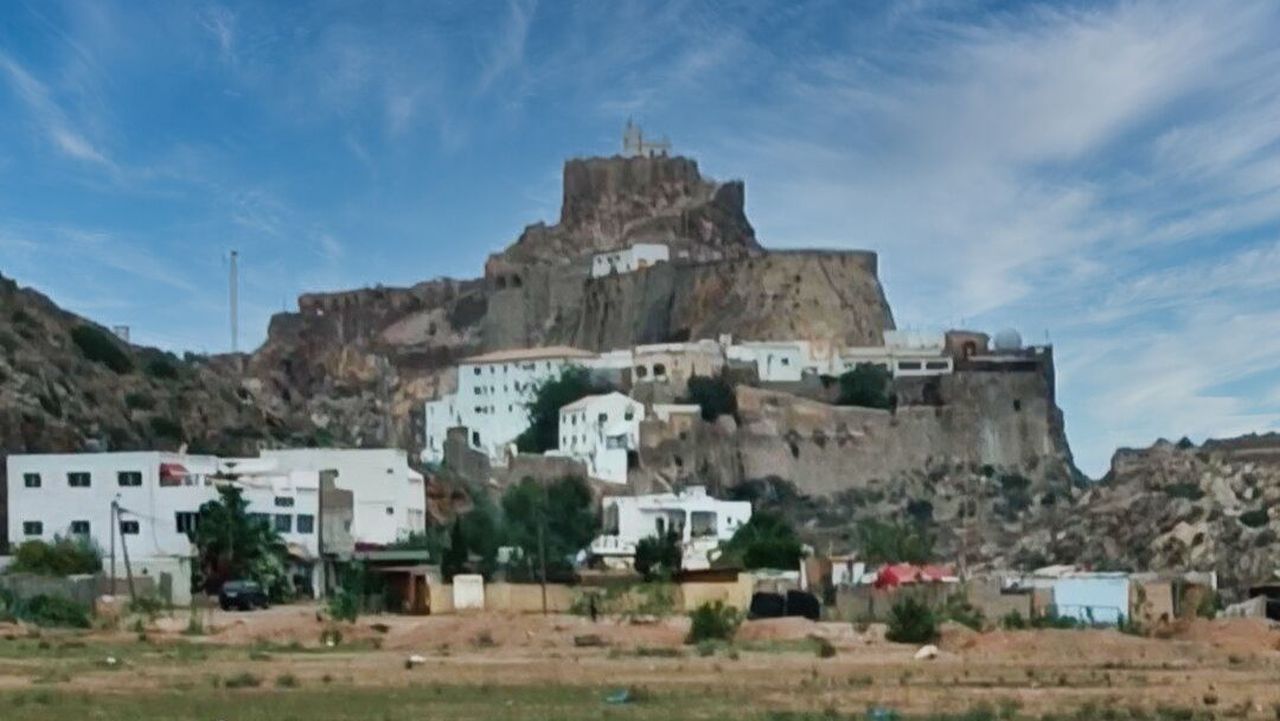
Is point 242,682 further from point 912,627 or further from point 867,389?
point 867,389

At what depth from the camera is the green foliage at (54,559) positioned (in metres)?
52.2

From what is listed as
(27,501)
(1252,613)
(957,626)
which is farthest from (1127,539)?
(27,501)

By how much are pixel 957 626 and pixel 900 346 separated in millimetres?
89424

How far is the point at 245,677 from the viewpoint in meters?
28.1

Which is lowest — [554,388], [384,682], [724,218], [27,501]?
[384,682]

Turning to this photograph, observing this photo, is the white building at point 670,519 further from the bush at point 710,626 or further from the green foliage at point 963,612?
the bush at point 710,626

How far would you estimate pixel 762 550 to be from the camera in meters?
69.4

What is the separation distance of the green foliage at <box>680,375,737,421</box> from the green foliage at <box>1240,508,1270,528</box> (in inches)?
1952

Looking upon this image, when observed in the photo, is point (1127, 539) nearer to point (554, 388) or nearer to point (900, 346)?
point (554, 388)

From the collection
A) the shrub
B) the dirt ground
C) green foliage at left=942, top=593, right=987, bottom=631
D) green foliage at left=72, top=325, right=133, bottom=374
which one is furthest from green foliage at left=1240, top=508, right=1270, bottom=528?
the shrub

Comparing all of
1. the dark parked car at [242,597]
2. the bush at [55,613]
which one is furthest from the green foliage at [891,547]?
the bush at [55,613]

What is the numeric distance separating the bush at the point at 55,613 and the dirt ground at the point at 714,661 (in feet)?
5.06

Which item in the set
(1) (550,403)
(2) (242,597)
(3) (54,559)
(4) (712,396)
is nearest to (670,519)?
(1) (550,403)

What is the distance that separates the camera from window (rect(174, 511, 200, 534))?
56.8 metres
